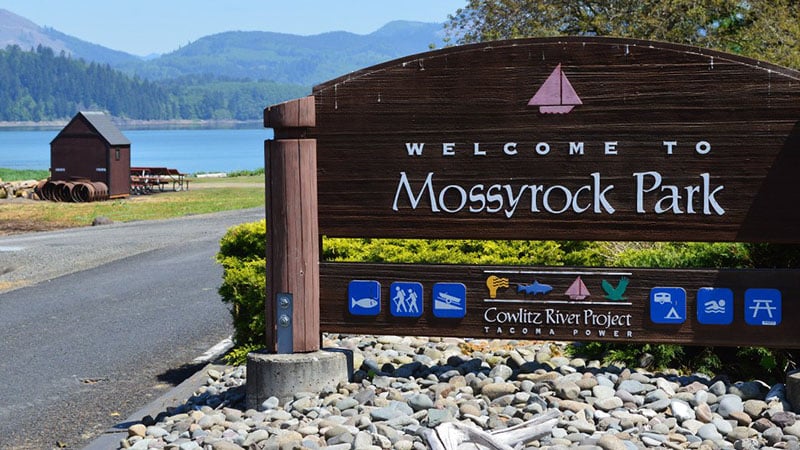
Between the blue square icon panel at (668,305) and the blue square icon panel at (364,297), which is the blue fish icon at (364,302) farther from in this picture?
the blue square icon panel at (668,305)

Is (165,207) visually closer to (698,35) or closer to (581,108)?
Result: (698,35)

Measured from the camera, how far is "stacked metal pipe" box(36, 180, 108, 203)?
33656mm

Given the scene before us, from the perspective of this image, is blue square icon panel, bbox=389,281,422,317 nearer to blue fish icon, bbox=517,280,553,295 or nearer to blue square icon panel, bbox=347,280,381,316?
blue square icon panel, bbox=347,280,381,316

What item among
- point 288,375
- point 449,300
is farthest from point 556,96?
point 288,375

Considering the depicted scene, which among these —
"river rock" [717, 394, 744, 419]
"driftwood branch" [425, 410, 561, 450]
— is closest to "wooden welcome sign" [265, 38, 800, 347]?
"river rock" [717, 394, 744, 419]

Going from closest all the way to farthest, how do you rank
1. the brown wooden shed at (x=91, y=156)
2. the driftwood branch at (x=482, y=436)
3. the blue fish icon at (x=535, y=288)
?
1. the driftwood branch at (x=482, y=436)
2. the blue fish icon at (x=535, y=288)
3. the brown wooden shed at (x=91, y=156)

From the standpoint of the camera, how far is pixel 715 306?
6.06 m

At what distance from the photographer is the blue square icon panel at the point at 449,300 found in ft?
20.7

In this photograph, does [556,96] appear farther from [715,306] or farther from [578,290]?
[715,306]

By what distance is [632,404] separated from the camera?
577cm

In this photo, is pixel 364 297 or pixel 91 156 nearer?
pixel 364 297

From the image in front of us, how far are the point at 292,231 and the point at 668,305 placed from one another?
236 centimetres

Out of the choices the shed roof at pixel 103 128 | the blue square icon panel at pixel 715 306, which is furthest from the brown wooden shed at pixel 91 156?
the blue square icon panel at pixel 715 306

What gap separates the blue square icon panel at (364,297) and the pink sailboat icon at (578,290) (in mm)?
1206
